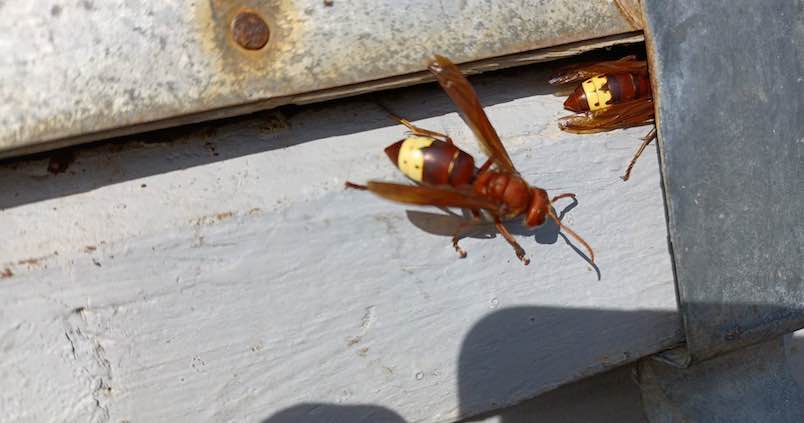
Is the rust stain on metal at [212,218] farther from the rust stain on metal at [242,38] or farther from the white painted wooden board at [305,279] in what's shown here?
the rust stain on metal at [242,38]

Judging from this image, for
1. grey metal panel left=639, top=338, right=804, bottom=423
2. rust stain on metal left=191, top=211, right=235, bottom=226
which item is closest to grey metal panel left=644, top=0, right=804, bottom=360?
grey metal panel left=639, top=338, right=804, bottom=423

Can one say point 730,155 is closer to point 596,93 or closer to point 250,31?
point 596,93

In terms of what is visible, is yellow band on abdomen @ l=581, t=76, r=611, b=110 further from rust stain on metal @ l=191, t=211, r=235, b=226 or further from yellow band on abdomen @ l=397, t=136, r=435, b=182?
rust stain on metal @ l=191, t=211, r=235, b=226

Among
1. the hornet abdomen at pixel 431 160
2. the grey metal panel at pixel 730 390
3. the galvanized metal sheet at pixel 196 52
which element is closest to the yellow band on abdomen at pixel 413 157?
the hornet abdomen at pixel 431 160

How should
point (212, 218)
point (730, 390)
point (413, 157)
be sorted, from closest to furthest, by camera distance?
point (212, 218) → point (413, 157) → point (730, 390)

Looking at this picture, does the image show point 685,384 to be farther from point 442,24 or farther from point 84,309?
point 84,309

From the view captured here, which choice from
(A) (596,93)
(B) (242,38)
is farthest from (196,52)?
(A) (596,93)
